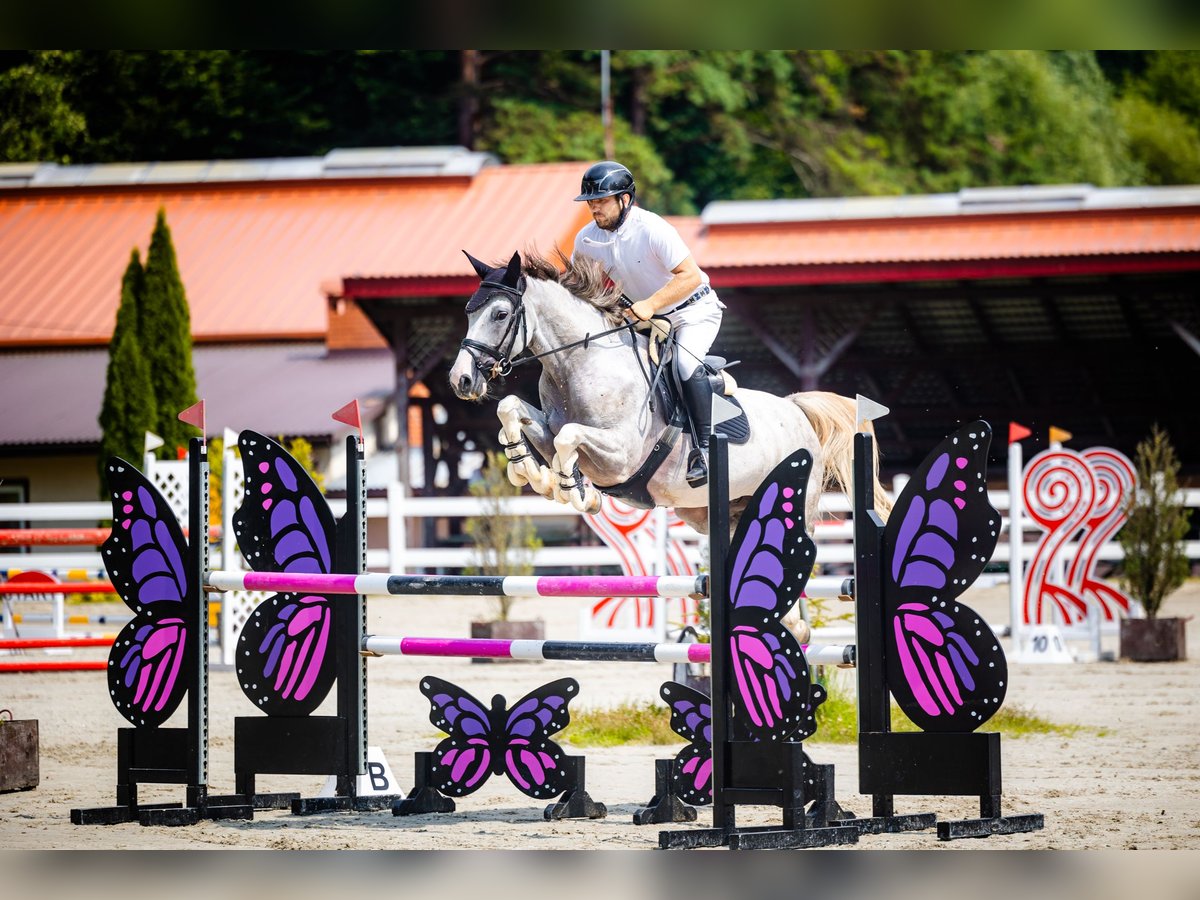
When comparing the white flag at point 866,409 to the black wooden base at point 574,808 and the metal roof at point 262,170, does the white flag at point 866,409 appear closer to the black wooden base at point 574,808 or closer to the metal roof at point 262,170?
the black wooden base at point 574,808

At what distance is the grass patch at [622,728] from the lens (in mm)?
6426

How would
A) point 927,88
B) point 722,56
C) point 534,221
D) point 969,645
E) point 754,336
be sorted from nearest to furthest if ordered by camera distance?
point 969,645 < point 754,336 < point 534,221 < point 722,56 < point 927,88

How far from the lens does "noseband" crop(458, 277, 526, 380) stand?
4801 millimetres

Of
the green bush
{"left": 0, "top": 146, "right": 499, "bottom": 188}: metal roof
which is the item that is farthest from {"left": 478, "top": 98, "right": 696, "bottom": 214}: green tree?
the green bush

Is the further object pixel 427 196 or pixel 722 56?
pixel 722 56

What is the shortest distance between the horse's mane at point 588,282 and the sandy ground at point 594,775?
160 centimetres

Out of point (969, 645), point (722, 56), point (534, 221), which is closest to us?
point (969, 645)

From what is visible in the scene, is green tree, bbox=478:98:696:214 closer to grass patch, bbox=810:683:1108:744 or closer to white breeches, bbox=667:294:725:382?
grass patch, bbox=810:683:1108:744

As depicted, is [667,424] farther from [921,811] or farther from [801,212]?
[801,212]

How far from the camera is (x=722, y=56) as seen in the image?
27500 mm

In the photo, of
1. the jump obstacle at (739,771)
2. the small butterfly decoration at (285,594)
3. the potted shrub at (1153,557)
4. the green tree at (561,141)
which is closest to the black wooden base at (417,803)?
the jump obstacle at (739,771)

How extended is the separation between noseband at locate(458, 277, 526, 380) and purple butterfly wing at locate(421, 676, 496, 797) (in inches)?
38.0

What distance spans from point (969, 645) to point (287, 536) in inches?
81.4
